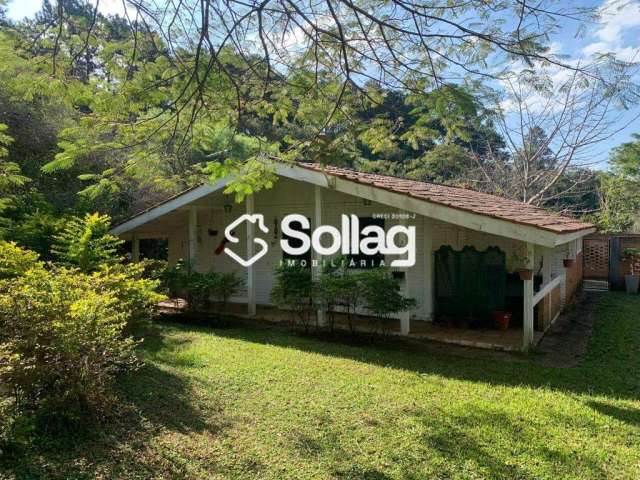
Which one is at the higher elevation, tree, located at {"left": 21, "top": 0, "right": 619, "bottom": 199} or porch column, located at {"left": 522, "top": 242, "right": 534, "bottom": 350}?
→ tree, located at {"left": 21, "top": 0, "right": 619, "bottom": 199}

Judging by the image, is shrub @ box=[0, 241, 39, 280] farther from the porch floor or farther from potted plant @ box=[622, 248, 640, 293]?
potted plant @ box=[622, 248, 640, 293]

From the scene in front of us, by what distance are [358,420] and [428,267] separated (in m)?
5.66

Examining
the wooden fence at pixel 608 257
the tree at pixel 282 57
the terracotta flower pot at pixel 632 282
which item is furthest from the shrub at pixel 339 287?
the wooden fence at pixel 608 257

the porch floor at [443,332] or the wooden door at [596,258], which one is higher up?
the wooden door at [596,258]

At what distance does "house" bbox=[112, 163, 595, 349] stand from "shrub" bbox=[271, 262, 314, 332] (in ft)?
1.99

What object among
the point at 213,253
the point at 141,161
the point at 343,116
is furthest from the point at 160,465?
the point at 213,253

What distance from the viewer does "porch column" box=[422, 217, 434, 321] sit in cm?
959

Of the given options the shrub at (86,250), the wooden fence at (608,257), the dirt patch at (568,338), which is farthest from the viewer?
the wooden fence at (608,257)

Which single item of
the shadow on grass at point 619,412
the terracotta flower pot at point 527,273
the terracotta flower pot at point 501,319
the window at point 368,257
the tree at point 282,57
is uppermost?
the tree at point 282,57

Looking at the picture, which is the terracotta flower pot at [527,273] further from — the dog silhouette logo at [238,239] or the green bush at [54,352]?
the dog silhouette logo at [238,239]

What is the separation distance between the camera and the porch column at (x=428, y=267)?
31.5 ft

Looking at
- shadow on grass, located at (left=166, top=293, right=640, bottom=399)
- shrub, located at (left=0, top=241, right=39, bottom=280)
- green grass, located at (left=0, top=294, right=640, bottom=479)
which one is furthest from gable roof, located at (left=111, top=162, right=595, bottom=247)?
shrub, located at (left=0, top=241, right=39, bottom=280)

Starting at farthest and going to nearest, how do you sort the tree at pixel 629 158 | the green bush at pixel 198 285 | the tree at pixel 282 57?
1. the tree at pixel 629 158
2. the green bush at pixel 198 285
3. the tree at pixel 282 57

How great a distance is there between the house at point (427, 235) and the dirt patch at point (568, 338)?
9.9 inches
